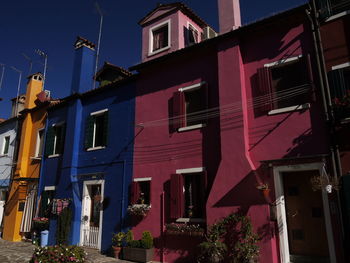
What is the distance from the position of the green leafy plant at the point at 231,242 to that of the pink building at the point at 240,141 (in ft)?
0.84

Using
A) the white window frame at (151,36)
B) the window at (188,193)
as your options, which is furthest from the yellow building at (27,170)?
the window at (188,193)

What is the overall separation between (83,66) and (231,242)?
38.2 ft

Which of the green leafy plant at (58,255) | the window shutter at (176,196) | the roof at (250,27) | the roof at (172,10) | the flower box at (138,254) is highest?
the roof at (172,10)

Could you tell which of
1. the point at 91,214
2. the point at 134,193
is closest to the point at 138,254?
the point at 134,193

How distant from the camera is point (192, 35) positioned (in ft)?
44.2

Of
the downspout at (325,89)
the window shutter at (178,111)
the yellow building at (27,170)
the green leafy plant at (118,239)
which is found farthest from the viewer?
the yellow building at (27,170)

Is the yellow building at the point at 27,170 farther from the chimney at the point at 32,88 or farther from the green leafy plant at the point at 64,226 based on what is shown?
the green leafy plant at the point at 64,226

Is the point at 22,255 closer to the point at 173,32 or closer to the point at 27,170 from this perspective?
the point at 27,170

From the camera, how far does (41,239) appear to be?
13516 millimetres

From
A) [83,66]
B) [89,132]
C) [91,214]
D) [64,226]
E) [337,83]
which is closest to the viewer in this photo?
[337,83]

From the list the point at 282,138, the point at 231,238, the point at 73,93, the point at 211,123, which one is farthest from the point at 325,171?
the point at 73,93

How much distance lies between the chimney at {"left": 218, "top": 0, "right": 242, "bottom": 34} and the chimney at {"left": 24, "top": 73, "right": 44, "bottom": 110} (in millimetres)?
12954

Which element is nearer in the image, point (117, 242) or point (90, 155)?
point (117, 242)

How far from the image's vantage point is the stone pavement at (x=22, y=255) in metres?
10.2
